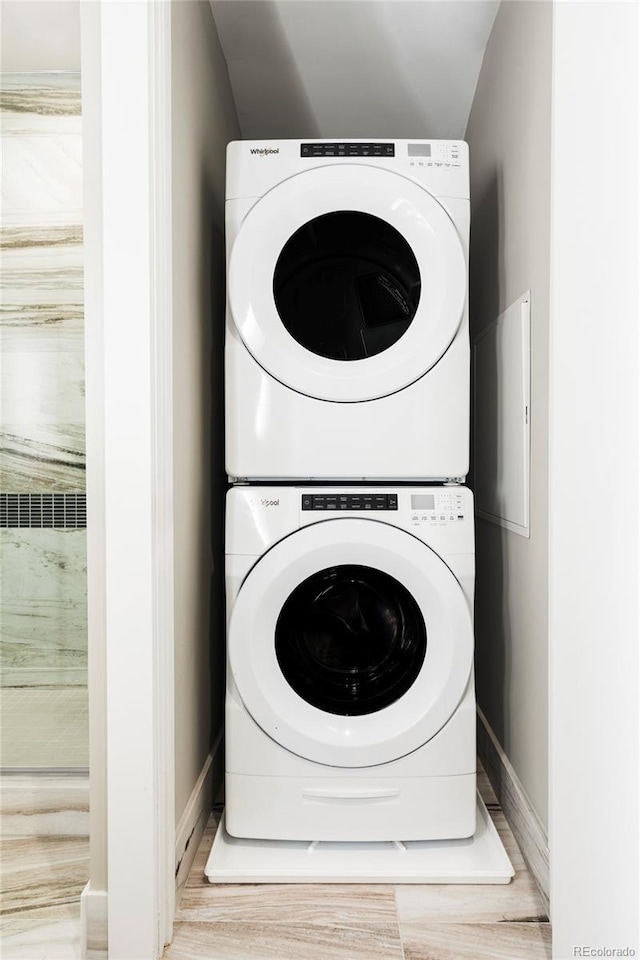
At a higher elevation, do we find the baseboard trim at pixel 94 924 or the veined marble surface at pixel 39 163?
the veined marble surface at pixel 39 163

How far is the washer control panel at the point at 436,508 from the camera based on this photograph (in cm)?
169

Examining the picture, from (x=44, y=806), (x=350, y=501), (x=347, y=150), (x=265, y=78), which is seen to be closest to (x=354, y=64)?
(x=265, y=78)

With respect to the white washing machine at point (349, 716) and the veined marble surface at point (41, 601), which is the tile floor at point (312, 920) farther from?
the veined marble surface at point (41, 601)

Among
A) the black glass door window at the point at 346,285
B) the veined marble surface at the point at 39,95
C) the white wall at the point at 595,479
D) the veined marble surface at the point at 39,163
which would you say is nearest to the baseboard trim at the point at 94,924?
the white wall at the point at 595,479

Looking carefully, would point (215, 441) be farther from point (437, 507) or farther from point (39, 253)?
point (39, 253)

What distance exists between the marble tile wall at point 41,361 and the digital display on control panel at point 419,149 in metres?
1.29

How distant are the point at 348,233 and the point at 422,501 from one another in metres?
0.69

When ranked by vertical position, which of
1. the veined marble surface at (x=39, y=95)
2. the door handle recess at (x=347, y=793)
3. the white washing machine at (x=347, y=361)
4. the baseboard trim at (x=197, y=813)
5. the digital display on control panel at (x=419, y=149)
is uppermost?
the veined marble surface at (x=39, y=95)

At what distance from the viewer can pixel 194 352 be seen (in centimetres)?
176

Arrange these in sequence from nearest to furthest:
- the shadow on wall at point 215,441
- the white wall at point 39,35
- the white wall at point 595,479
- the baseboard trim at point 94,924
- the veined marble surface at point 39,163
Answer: the white wall at point 595,479 < the baseboard trim at point 94,924 < the shadow on wall at point 215,441 < the white wall at point 39,35 < the veined marble surface at point 39,163

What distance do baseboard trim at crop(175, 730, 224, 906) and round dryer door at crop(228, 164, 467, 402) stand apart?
3.38 feet

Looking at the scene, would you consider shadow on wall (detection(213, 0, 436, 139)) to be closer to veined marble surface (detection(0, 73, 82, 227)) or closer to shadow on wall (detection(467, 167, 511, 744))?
shadow on wall (detection(467, 167, 511, 744))

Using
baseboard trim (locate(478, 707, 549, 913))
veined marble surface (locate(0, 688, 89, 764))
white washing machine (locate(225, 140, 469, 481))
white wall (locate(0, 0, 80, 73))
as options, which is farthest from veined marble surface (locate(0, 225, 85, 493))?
baseboard trim (locate(478, 707, 549, 913))

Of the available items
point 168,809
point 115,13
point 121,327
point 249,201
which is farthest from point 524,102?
point 168,809
